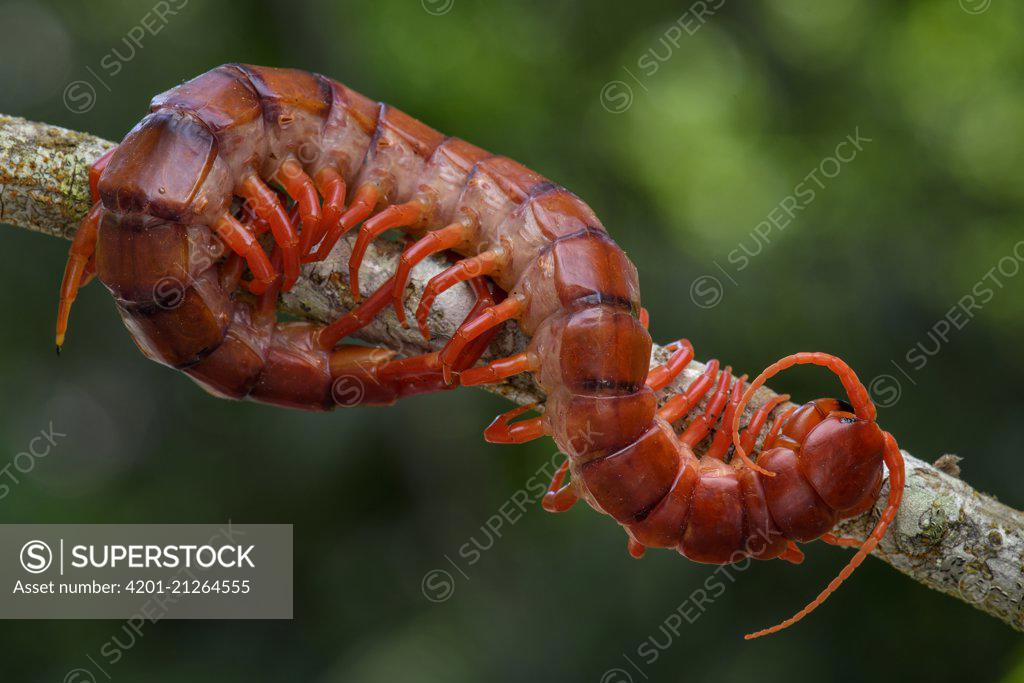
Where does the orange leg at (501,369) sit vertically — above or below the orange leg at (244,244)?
above

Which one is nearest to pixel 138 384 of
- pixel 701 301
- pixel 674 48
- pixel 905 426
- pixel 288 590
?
pixel 288 590

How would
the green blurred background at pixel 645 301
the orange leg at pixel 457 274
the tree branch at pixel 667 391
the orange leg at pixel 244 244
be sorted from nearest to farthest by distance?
the orange leg at pixel 457 274, the orange leg at pixel 244 244, the tree branch at pixel 667 391, the green blurred background at pixel 645 301

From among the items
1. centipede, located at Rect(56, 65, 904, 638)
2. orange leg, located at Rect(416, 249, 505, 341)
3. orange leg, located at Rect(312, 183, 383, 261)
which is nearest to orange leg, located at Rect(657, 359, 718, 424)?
centipede, located at Rect(56, 65, 904, 638)

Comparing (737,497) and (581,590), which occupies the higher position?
(737,497)

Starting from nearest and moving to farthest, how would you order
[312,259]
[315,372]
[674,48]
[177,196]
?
[177,196]
[312,259]
[315,372]
[674,48]

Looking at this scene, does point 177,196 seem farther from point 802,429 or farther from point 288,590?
point 288,590

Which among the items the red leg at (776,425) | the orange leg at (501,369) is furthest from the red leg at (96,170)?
the red leg at (776,425)

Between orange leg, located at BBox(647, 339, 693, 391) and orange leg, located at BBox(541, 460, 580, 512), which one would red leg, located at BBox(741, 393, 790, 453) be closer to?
orange leg, located at BBox(647, 339, 693, 391)

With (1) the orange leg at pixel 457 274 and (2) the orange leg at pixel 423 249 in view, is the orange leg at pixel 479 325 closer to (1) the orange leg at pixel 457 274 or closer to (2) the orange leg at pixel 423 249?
(1) the orange leg at pixel 457 274
